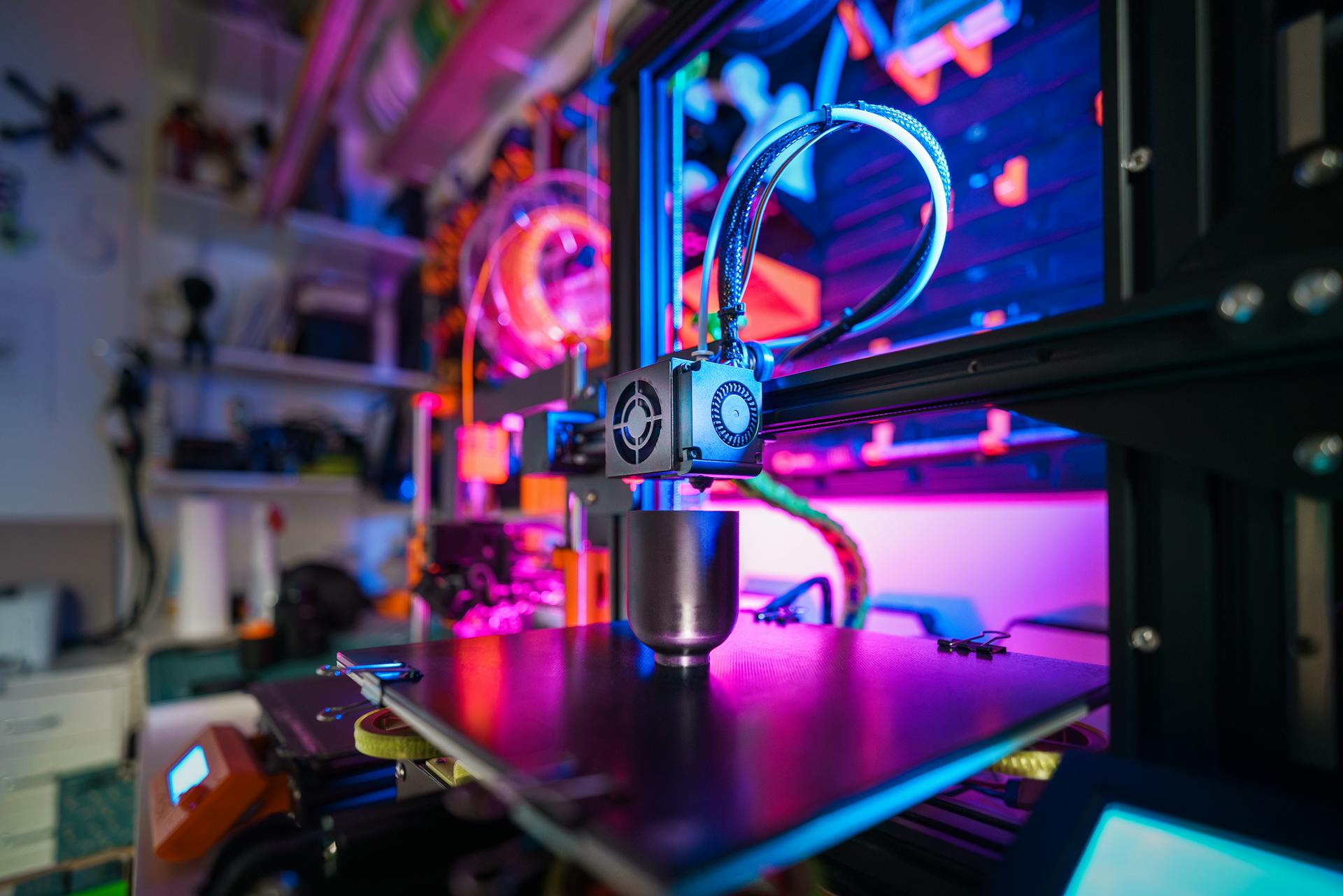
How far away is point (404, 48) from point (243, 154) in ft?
3.00

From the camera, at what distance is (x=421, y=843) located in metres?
0.39

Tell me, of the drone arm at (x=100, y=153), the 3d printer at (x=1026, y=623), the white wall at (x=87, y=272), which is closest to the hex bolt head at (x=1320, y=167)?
the 3d printer at (x=1026, y=623)

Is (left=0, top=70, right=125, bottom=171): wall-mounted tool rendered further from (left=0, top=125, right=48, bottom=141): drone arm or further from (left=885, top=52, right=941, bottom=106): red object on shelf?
(left=885, top=52, right=941, bottom=106): red object on shelf

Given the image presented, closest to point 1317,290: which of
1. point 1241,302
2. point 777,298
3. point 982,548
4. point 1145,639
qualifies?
point 1241,302

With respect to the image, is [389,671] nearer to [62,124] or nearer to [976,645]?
[976,645]

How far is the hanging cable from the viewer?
53 centimetres

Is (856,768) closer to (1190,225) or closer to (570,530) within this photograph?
(1190,225)

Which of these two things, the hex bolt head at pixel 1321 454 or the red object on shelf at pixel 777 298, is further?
the red object on shelf at pixel 777 298

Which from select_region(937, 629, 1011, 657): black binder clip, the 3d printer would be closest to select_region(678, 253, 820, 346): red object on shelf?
the 3d printer

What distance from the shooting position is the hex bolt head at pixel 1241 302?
34cm

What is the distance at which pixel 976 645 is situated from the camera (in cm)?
57

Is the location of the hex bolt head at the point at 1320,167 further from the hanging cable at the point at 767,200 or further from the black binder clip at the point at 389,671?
the black binder clip at the point at 389,671

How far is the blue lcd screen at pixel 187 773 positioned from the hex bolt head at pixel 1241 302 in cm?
94

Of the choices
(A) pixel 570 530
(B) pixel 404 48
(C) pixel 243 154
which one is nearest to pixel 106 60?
(C) pixel 243 154
